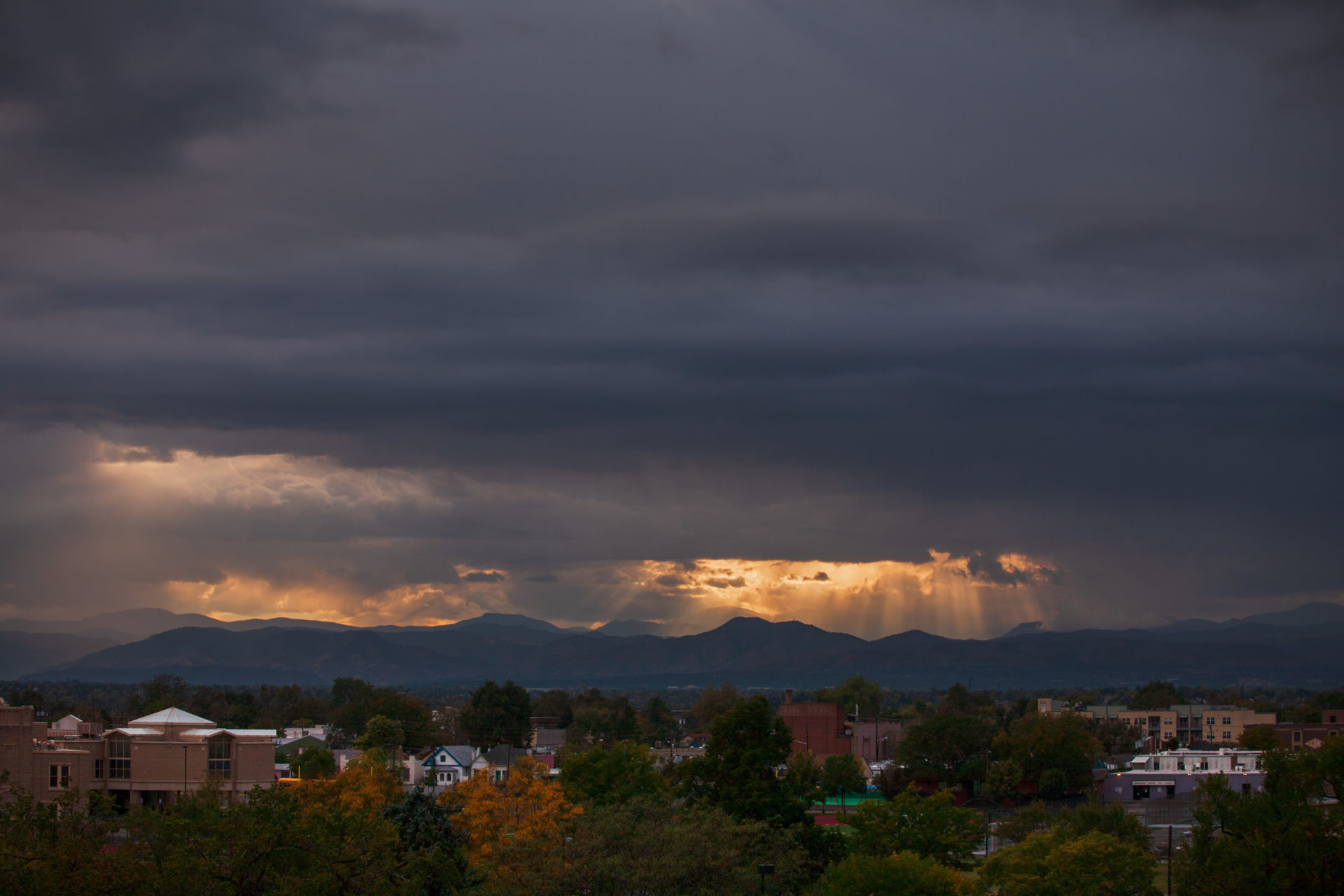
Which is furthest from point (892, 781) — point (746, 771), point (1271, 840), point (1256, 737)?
point (1271, 840)

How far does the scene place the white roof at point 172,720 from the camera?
126 meters

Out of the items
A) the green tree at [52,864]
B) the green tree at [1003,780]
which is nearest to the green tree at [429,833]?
the green tree at [52,864]

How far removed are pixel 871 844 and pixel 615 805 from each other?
14.1 metres

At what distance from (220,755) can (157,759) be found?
5.40 m

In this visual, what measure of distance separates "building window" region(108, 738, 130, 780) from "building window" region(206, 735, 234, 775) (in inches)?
278

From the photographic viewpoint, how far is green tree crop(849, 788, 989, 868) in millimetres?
69375

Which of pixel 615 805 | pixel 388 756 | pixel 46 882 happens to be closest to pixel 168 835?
pixel 46 882

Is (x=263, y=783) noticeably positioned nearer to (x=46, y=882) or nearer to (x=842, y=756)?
(x=842, y=756)

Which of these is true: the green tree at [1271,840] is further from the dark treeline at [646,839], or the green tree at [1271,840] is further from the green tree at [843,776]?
the green tree at [843,776]

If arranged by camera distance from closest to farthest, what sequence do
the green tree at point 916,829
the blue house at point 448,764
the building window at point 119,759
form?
the green tree at point 916,829, the building window at point 119,759, the blue house at point 448,764

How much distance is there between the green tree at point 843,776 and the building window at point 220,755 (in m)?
66.3

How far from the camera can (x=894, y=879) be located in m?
57.2

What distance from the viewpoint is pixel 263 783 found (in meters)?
118

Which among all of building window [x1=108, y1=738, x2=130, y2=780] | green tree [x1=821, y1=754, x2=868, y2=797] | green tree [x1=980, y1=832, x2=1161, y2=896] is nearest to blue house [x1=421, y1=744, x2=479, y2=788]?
building window [x1=108, y1=738, x2=130, y2=780]
